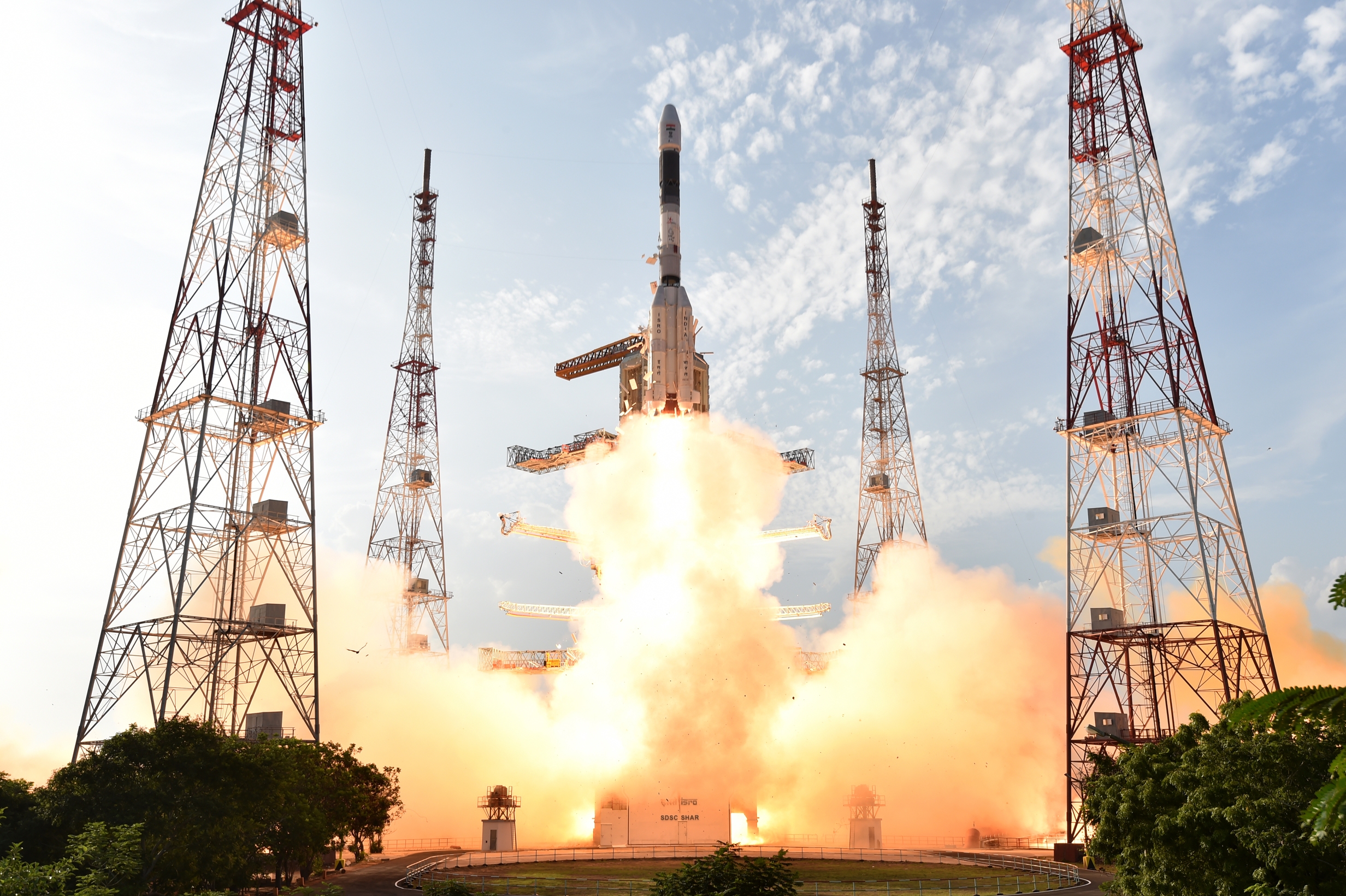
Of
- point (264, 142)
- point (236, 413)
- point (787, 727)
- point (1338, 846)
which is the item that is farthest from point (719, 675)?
point (264, 142)

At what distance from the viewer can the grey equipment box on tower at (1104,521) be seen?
52.9 m

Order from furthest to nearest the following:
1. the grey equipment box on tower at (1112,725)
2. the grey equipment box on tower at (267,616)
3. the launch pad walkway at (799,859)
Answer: the grey equipment box on tower at (1112,725), the grey equipment box on tower at (267,616), the launch pad walkway at (799,859)

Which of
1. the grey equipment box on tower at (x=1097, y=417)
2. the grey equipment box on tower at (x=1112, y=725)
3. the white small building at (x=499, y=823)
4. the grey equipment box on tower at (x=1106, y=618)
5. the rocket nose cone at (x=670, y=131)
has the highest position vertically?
the rocket nose cone at (x=670, y=131)

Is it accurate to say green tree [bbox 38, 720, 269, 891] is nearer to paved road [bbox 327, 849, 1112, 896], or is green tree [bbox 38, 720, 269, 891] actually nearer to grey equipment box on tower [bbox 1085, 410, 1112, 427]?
paved road [bbox 327, 849, 1112, 896]

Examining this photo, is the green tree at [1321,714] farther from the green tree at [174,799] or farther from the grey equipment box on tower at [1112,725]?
the grey equipment box on tower at [1112,725]

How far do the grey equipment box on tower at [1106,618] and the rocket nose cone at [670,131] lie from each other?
99.0ft

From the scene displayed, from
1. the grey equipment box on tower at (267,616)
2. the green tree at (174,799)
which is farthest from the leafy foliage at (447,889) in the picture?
the grey equipment box on tower at (267,616)

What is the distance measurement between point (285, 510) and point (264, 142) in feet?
61.4

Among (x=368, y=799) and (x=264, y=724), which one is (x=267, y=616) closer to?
(x=264, y=724)

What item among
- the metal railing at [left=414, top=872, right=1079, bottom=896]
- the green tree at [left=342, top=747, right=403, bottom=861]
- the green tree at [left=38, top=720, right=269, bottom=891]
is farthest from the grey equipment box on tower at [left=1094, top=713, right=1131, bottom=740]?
the green tree at [left=38, top=720, right=269, bottom=891]

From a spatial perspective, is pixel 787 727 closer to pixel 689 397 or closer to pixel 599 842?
pixel 599 842

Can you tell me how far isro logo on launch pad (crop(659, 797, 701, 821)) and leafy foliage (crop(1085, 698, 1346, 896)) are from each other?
71.1 ft

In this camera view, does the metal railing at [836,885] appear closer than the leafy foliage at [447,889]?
No

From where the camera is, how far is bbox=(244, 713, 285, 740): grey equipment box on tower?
4828 cm
